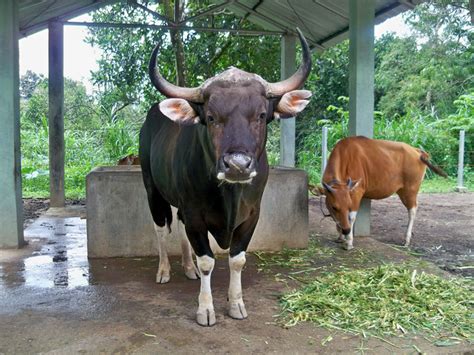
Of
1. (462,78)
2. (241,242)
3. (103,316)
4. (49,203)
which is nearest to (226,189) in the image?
(241,242)

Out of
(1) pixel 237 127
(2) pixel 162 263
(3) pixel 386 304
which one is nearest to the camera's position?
(1) pixel 237 127

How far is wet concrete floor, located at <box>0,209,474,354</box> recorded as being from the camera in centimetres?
338

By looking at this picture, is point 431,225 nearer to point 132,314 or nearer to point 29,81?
point 132,314

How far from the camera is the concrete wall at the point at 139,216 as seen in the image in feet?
18.7

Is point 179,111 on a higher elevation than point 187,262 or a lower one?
higher

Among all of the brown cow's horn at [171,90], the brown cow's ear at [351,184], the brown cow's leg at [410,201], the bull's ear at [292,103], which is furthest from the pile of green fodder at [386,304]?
the brown cow's leg at [410,201]

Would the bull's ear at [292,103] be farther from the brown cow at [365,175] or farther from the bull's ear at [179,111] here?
the brown cow at [365,175]

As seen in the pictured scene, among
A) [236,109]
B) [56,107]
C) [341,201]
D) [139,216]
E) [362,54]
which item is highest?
[362,54]

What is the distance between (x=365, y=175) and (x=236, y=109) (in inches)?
157

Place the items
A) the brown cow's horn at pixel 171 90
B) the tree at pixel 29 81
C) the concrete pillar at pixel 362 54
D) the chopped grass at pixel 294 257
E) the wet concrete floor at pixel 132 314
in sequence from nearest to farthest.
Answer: the wet concrete floor at pixel 132 314, the brown cow's horn at pixel 171 90, the chopped grass at pixel 294 257, the concrete pillar at pixel 362 54, the tree at pixel 29 81

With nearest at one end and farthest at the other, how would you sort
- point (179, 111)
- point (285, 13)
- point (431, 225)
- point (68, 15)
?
point (179, 111) < point (431, 225) < point (68, 15) < point (285, 13)

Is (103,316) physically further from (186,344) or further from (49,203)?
(49,203)

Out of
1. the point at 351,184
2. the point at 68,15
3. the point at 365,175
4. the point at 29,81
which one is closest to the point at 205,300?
the point at 351,184

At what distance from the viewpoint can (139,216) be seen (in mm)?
5812
